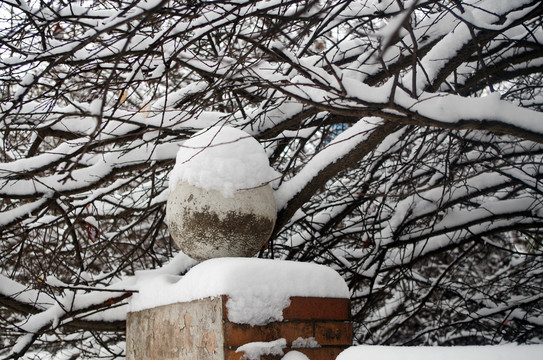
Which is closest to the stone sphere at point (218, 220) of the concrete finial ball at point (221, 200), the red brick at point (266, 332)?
the concrete finial ball at point (221, 200)

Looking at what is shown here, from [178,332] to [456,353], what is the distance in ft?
4.14

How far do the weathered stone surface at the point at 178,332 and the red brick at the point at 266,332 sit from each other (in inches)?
1.4

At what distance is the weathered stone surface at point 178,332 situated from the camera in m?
2.04

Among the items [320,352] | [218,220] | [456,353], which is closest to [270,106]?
[218,220]

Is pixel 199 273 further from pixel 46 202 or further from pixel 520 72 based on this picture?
pixel 520 72

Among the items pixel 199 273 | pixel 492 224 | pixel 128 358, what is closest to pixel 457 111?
pixel 199 273

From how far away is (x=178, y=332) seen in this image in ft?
7.52

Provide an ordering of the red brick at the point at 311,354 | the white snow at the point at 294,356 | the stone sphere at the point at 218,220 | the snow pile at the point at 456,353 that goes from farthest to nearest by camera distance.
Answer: the stone sphere at the point at 218,220 → the white snow at the point at 294,356 → the red brick at the point at 311,354 → the snow pile at the point at 456,353

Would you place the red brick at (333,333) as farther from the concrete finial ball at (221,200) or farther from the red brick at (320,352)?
the concrete finial ball at (221,200)

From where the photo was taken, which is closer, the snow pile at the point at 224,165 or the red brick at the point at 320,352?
the red brick at the point at 320,352

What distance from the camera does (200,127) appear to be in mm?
3314

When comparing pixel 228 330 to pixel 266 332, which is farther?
pixel 266 332

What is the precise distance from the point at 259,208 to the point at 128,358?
1.11 m

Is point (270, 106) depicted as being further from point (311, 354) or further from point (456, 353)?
point (456, 353)
